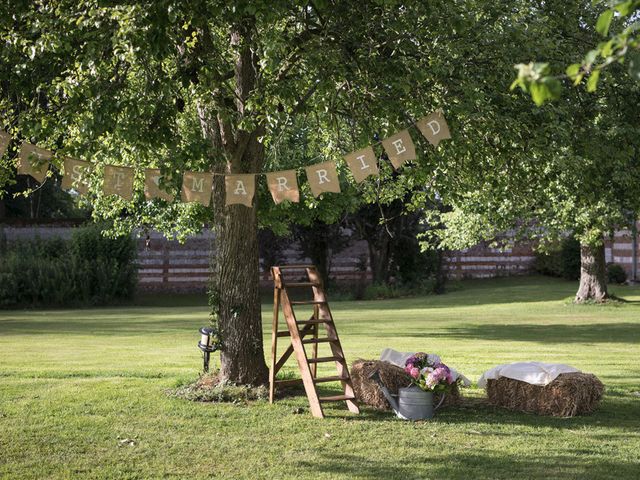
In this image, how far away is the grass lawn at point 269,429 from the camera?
25.2 feet

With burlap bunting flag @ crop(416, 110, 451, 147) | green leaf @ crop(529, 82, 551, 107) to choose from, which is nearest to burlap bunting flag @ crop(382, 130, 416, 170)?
burlap bunting flag @ crop(416, 110, 451, 147)

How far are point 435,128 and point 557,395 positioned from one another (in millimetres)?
3238

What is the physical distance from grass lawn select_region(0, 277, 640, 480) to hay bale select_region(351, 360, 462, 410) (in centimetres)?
25

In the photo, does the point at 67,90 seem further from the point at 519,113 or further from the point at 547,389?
the point at 547,389

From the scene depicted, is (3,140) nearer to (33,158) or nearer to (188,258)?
(33,158)

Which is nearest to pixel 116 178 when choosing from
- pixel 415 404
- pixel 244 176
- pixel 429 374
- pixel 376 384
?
pixel 244 176

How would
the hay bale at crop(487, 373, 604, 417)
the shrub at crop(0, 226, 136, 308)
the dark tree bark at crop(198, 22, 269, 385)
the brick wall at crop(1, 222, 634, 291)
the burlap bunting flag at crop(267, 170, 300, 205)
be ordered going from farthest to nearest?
the brick wall at crop(1, 222, 634, 291) < the shrub at crop(0, 226, 136, 308) < the dark tree bark at crop(198, 22, 269, 385) < the hay bale at crop(487, 373, 604, 417) < the burlap bunting flag at crop(267, 170, 300, 205)

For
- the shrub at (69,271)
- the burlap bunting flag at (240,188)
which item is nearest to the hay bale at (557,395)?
the burlap bunting flag at (240,188)

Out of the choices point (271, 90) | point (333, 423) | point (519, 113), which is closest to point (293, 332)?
point (333, 423)

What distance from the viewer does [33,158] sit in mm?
9008

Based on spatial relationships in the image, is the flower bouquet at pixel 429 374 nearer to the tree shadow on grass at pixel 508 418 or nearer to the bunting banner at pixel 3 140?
the tree shadow on grass at pixel 508 418

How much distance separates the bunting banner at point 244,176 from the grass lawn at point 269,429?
2327 mm

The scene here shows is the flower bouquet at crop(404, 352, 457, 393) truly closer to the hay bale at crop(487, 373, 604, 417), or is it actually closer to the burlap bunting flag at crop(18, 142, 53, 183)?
the hay bale at crop(487, 373, 604, 417)

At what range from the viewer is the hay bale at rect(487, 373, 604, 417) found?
9898mm
